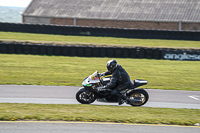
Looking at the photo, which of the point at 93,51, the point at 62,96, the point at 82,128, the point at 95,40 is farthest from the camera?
→ the point at 95,40

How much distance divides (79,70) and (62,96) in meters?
6.31

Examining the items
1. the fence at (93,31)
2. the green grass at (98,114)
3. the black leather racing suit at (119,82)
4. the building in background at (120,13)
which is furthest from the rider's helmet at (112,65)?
the building in background at (120,13)

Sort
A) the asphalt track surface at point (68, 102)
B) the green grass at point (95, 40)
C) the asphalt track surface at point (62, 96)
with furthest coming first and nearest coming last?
the green grass at point (95, 40), the asphalt track surface at point (62, 96), the asphalt track surface at point (68, 102)

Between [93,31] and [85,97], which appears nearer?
[85,97]

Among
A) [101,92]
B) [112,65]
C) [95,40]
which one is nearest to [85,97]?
[101,92]

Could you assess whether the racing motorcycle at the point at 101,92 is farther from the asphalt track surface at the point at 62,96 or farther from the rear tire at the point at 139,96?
the asphalt track surface at the point at 62,96

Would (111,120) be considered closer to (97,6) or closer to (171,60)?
(171,60)

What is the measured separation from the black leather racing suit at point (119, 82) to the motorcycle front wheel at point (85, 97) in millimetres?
618

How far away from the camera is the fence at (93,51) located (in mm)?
22125

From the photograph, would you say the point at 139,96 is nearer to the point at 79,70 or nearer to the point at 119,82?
the point at 119,82

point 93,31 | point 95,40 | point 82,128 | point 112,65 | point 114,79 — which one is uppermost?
point 93,31

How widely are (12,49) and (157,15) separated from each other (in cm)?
2454

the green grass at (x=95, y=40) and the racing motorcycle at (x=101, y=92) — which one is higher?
the green grass at (x=95, y=40)

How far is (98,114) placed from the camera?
28.9ft
